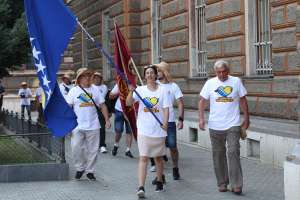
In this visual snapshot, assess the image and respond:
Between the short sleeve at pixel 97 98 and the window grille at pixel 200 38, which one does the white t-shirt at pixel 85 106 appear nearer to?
the short sleeve at pixel 97 98

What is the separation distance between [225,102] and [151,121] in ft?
3.36

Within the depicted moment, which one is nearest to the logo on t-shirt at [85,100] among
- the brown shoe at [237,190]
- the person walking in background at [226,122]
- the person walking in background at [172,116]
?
the person walking in background at [172,116]

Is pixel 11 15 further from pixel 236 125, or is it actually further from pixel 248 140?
pixel 236 125

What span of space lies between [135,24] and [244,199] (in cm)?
1354

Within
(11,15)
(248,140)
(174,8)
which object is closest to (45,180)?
(248,140)

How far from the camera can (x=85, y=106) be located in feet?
34.7

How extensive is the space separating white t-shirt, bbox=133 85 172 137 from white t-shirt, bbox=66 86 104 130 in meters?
1.47

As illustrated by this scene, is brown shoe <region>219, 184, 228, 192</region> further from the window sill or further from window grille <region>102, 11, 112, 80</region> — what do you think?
window grille <region>102, 11, 112, 80</region>

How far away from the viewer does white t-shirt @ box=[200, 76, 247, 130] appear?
30.3 ft

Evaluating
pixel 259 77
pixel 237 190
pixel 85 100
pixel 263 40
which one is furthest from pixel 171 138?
pixel 263 40

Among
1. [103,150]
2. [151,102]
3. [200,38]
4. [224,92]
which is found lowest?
[103,150]

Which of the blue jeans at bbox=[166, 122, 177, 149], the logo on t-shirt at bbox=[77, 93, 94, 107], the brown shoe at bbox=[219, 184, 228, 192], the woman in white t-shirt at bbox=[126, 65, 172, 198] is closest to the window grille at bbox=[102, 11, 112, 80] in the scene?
the logo on t-shirt at bbox=[77, 93, 94, 107]

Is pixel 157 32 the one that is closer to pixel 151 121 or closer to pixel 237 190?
pixel 151 121

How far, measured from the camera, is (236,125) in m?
9.21
